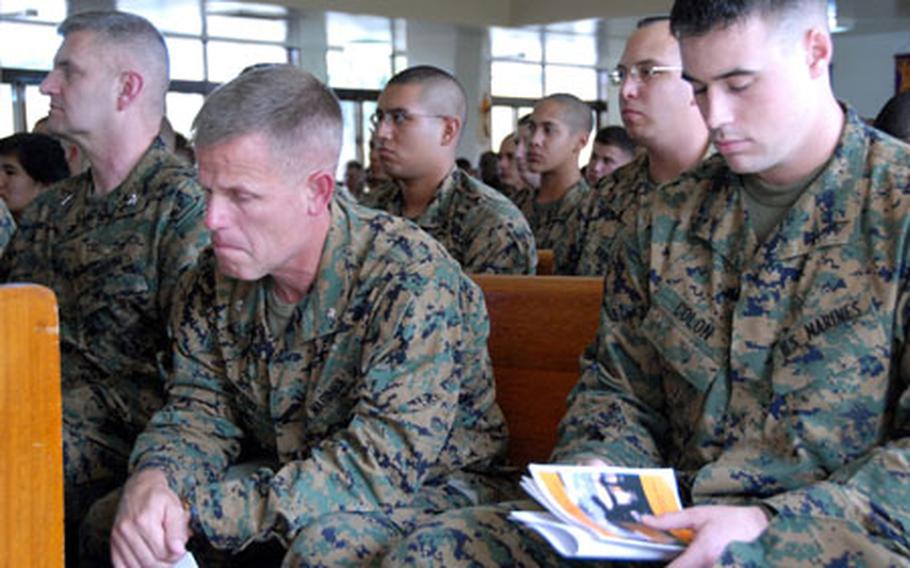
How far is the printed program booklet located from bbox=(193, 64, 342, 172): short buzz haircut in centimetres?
78

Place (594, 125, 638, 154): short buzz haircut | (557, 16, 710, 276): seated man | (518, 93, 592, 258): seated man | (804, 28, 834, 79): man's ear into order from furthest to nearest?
(594, 125, 638, 154): short buzz haircut, (518, 93, 592, 258): seated man, (557, 16, 710, 276): seated man, (804, 28, 834, 79): man's ear

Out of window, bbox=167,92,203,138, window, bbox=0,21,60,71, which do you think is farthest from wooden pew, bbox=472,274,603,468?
window, bbox=167,92,203,138

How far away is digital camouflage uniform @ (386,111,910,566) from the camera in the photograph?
1657 mm

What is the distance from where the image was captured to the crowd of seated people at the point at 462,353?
5.83 ft

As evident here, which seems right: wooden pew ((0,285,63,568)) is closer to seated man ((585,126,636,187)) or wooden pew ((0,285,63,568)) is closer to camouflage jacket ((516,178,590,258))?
camouflage jacket ((516,178,590,258))

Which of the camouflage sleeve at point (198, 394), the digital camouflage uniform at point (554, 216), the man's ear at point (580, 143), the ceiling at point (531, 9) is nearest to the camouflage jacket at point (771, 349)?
the camouflage sleeve at point (198, 394)

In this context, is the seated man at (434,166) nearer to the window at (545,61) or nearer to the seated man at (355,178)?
the seated man at (355,178)

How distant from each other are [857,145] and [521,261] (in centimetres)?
232

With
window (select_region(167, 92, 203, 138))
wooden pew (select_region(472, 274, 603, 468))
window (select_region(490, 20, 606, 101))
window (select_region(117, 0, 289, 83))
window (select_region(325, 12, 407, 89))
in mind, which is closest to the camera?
wooden pew (select_region(472, 274, 603, 468))

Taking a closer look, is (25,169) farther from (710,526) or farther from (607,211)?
(710,526)

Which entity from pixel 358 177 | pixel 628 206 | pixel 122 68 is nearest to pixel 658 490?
pixel 122 68

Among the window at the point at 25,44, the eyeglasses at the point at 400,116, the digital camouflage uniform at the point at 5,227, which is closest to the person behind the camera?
the digital camouflage uniform at the point at 5,227

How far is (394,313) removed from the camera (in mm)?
2104

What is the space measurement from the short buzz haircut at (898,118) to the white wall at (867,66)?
13.9 meters
